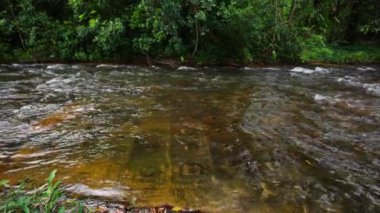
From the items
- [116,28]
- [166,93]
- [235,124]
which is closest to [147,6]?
[116,28]

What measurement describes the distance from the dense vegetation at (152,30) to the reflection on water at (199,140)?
2502 millimetres

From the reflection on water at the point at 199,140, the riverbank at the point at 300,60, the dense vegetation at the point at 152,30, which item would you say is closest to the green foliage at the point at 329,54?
the riverbank at the point at 300,60

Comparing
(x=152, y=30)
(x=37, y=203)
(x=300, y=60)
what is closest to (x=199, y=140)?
(x=37, y=203)

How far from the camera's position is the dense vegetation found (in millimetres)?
11906

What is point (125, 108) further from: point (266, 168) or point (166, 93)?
point (266, 168)

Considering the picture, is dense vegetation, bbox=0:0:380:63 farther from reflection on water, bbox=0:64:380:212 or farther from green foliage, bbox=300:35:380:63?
reflection on water, bbox=0:64:380:212

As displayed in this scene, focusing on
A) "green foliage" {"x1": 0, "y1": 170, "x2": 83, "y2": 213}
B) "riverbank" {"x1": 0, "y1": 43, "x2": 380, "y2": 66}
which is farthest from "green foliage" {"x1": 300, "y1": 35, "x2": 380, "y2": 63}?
"green foliage" {"x1": 0, "y1": 170, "x2": 83, "y2": 213}

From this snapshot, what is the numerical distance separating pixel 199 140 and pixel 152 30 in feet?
23.4

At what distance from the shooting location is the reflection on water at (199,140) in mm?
4270

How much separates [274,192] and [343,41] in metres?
14.1

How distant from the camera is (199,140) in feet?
18.8

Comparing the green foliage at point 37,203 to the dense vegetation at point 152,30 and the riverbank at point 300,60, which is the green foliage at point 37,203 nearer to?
the dense vegetation at point 152,30

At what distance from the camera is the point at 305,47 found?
45.4ft

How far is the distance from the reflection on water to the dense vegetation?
2502mm
